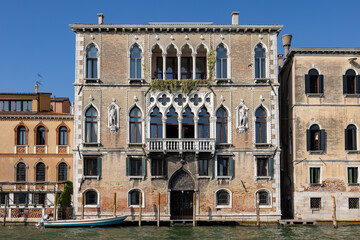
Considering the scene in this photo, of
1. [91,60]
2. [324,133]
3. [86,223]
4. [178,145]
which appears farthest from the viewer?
[91,60]

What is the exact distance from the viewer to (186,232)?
80.5 feet

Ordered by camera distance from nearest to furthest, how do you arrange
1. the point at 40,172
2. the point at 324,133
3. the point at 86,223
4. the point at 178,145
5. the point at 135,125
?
the point at 86,223
the point at 178,145
the point at 324,133
the point at 135,125
the point at 40,172

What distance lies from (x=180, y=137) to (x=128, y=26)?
22.4 feet

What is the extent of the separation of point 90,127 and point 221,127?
730 centimetres

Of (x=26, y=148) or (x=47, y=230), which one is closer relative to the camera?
(x=47, y=230)

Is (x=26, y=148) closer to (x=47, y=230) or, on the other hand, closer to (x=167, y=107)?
(x=47, y=230)

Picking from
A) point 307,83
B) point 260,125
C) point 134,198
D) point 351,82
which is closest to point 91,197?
point 134,198

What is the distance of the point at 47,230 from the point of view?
2559 centimetres

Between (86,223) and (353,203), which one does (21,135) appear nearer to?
(86,223)

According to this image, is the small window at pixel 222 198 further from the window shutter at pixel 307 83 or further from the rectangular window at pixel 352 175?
the window shutter at pixel 307 83

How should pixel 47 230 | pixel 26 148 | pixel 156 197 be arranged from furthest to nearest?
pixel 26 148, pixel 156 197, pixel 47 230

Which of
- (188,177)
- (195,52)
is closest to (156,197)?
(188,177)

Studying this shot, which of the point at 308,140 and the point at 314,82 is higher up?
the point at 314,82


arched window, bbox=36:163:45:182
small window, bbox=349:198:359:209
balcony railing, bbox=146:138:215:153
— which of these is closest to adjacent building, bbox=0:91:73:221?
arched window, bbox=36:163:45:182
